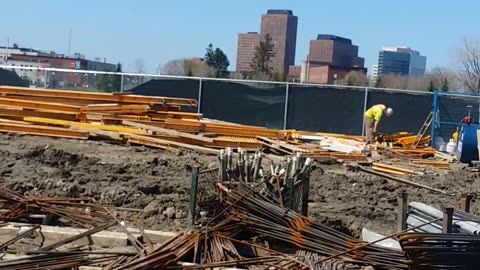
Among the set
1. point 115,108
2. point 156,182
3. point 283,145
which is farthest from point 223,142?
point 156,182

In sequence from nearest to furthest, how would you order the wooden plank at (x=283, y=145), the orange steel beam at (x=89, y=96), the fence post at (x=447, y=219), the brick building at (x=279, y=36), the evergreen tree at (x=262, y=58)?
the fence post at (x=447, y=219)
the wooden plank at (x=283, y=145)
the orange steel beam at (x=89, y=96)
the evergreen tree at (x=262, y=58)
the brick building at (x=279, y=36)

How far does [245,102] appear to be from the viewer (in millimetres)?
25797

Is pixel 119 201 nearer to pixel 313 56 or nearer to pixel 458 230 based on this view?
pixel 458 230

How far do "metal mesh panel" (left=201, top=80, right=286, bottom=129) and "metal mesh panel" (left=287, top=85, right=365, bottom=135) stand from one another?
1.46ft

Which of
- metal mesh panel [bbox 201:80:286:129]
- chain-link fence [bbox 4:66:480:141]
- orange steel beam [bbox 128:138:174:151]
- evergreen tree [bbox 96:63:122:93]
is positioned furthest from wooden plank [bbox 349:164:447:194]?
evergreen tree [bbox 96:63:122:93]

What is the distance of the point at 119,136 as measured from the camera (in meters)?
16.8

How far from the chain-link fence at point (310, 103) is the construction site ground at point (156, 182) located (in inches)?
286

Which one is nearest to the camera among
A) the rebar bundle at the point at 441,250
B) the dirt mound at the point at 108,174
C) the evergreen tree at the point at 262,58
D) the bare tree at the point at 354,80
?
the rebar bundle at the point at 441,250

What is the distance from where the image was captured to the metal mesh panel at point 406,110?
24547mm

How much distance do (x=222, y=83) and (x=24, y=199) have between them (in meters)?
17.6

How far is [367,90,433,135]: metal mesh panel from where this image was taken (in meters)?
24.5

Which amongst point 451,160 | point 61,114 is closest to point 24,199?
point 61,114

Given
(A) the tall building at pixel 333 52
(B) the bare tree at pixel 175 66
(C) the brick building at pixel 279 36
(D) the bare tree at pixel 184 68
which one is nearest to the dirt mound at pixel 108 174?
(D) the bare tree at pixel 184 68

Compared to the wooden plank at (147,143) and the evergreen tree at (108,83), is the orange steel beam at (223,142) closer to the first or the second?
the wooden plank at (147,143)
